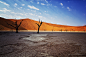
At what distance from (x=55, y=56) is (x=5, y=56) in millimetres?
2269

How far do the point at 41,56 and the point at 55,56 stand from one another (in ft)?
2.10

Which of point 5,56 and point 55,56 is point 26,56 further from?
point 55,56

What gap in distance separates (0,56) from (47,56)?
6.98 ft

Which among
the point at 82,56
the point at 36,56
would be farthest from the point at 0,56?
the point at 82,56

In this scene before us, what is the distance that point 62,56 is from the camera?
2.92 meters

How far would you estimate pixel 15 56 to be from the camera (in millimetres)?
2863

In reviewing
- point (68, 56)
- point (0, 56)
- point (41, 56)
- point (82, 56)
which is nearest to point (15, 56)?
point (0, 56)

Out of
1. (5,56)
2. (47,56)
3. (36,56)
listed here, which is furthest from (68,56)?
(5,56)

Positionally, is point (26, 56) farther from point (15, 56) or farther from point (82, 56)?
point (82, 56)

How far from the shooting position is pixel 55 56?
9.52ft

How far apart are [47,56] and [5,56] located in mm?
1901

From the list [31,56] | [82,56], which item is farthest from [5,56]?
[82,56]

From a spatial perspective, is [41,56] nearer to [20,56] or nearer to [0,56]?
[20,56]

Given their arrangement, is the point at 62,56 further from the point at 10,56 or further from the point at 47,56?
the point at 10,56
